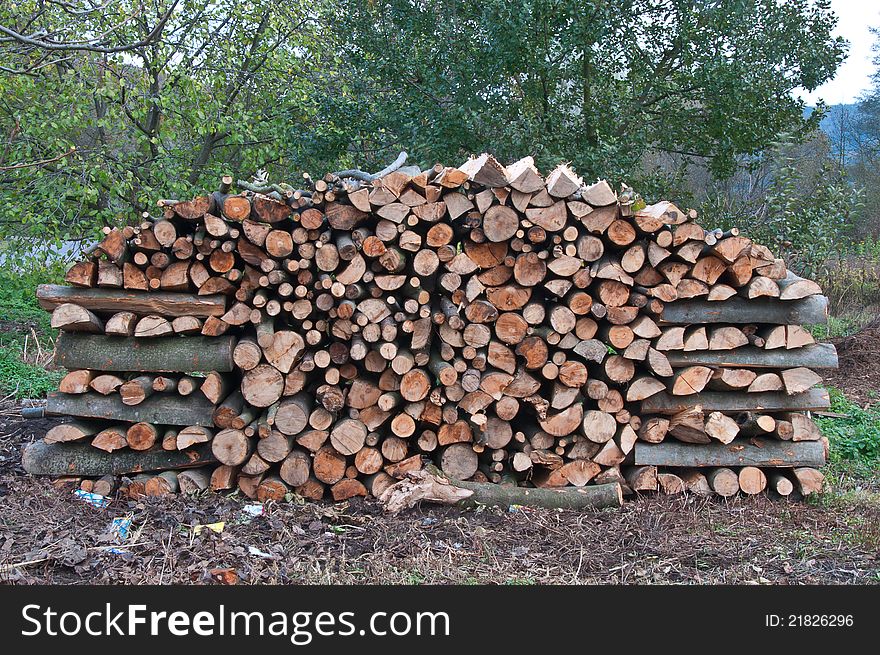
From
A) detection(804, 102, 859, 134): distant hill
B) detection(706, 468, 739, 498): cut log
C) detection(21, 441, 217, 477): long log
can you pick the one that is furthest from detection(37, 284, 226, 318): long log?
detection(804, 102, 859, 134): distant hill

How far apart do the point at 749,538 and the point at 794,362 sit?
1.25m

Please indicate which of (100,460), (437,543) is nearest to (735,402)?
(437,543)

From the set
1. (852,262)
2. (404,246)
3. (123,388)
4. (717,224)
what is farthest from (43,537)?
(852,262)

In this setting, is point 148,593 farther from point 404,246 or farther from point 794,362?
point 794,362

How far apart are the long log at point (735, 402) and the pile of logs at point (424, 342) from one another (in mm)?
14

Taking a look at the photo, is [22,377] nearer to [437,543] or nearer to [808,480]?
[437,543]

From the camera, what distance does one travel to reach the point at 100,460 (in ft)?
15.7

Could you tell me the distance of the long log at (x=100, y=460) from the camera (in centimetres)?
477

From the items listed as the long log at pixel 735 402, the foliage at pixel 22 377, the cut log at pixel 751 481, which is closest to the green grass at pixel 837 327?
the long log at pixel 735 402

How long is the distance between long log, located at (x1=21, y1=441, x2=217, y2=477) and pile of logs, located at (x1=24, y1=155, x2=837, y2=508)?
0.01 meters

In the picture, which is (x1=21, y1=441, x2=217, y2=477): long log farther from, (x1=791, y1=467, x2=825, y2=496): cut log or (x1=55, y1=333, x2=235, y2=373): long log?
(x1=791, y1=467, x2=825, y2=496): cut log

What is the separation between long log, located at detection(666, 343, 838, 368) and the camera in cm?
489

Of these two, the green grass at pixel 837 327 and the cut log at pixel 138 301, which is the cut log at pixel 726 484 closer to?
the cut log at pixel 138 301

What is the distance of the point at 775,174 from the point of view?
30.3 feet
